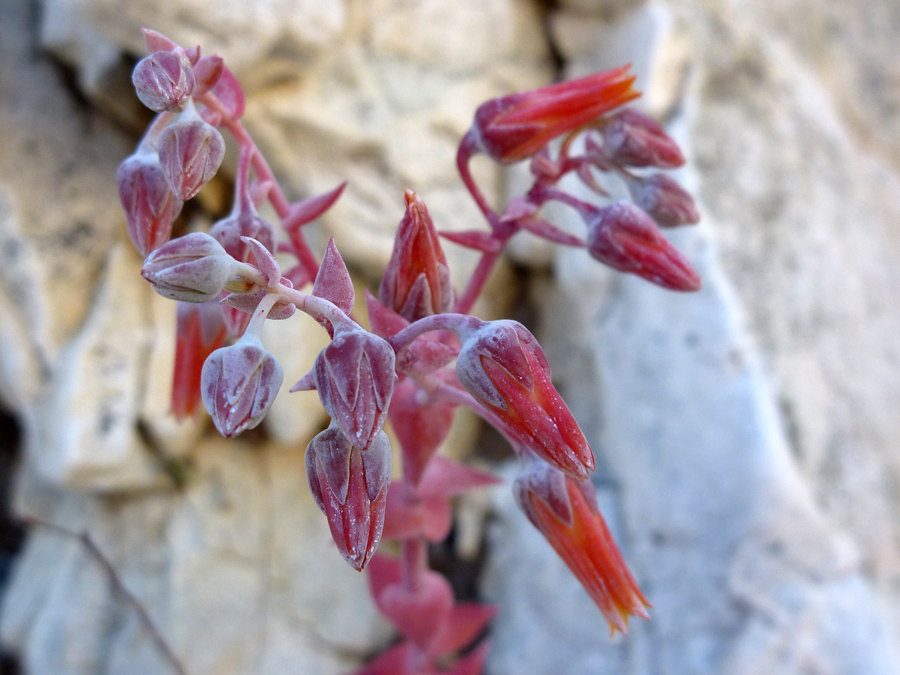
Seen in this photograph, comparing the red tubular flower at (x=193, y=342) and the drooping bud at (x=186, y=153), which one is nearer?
the drooping bud at (x=186, y=153)

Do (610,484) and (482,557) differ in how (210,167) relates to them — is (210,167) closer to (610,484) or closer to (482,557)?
(610,484)

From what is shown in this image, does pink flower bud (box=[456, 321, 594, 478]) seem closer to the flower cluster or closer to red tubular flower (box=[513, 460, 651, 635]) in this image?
the flower cluster

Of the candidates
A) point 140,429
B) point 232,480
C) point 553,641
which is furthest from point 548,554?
point 140,429

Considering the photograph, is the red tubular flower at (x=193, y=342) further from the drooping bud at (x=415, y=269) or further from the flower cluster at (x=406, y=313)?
the drooping bud at (x=415, y=269)

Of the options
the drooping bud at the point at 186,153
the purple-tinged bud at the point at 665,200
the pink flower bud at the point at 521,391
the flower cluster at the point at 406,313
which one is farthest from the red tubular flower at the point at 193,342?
the purple-tinged bud at the point at 665,200

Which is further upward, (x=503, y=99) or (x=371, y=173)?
(x=503, y=99)
